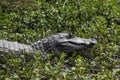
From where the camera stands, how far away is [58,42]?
6180 millimetres

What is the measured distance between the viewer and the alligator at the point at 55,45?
6.05m

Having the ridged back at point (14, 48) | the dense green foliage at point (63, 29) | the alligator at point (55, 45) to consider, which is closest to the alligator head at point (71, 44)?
the alligator at point (55, 45)

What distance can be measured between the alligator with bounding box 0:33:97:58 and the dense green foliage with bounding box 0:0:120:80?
0.19m

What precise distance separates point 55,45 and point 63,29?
1.24m

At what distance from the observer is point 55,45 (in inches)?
244

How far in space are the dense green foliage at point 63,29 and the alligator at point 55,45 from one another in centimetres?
19

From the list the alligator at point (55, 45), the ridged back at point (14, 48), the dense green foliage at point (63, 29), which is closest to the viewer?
the dense green foliage at point (63, 29)

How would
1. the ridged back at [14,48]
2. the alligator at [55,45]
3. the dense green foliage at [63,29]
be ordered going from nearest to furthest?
the dense green foliage at [63,29] → the ridged back at [14,48] → the alligator at [55,45]

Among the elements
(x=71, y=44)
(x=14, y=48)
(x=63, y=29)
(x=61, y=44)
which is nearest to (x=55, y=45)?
(x=61, y=44)

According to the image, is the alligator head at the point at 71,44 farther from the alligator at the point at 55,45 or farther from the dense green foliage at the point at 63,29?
the dense green foliage at the point at 63,29

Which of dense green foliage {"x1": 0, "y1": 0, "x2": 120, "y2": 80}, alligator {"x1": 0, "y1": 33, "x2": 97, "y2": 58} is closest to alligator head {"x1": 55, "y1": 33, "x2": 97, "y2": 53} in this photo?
alligator {"x1": 0, "y1": 33, "x2": 97, "y2": 58}

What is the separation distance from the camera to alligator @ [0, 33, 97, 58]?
6.05 metres

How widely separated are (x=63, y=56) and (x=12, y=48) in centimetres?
90

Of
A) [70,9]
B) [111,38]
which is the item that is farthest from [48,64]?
[70,9]
